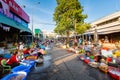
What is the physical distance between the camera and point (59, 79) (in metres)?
8.58

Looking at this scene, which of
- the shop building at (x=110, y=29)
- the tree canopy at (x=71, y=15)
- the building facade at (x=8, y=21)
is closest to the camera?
the building facade at (x=8, y=21)

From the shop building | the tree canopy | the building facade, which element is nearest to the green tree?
the tree canopy

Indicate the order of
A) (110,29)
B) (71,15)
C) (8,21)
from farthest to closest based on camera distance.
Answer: (71,15), (110,29), (8,21)

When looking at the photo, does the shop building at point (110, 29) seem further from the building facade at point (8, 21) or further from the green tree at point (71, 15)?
the building facade at point (8, 21)

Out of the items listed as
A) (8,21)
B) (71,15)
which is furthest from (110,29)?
(8,21)

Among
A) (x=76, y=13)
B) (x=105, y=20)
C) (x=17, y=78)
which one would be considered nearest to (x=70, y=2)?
(x=76, y=13)

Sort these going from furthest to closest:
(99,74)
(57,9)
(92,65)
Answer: (57,9)
(92,65)
(99,74)

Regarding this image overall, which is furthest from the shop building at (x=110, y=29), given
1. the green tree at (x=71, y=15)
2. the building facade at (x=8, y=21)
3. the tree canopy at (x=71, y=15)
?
the building facade at (x=8, y=21)

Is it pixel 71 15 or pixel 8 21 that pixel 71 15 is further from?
pixel 8 21

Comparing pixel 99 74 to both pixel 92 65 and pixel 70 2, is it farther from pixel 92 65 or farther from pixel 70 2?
pixel 70 2

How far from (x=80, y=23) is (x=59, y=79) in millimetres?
24627

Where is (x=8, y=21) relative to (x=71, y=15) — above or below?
below

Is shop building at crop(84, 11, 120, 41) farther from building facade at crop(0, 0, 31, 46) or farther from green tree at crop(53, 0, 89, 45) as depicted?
building facade at crop(0, 0, 31, 46)

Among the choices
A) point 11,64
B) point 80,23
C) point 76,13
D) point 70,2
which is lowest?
point 11,64
